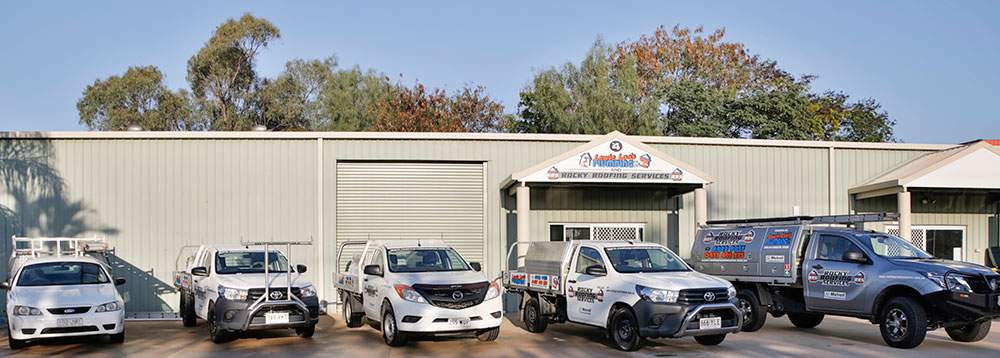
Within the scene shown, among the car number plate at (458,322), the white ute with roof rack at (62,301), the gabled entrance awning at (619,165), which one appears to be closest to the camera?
the car number plate at (458,322)

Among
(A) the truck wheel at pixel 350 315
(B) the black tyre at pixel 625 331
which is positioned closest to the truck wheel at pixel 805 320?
(B) the black tyre at pixel 625 331

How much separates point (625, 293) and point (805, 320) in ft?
17.6

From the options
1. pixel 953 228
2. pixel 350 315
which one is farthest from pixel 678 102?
pixel 350 315

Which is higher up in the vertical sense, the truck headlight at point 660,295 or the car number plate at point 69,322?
the truck headlight at point 660,295

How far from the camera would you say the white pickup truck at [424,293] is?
1281 centimetres

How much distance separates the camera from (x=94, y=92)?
168ft

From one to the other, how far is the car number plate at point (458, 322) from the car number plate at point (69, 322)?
5.69 metres

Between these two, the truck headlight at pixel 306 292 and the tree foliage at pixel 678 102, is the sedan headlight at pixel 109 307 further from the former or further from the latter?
the tree foliage at pixel 678 102

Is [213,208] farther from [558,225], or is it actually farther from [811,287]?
[811,287]

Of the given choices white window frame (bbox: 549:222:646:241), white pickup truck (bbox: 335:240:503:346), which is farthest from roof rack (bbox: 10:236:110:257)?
white window frame (bbox: 549:222:646:241)

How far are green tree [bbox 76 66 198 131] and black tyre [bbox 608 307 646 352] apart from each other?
3926 cm

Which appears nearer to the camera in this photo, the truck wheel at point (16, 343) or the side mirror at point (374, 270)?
the truck wheel at point (16, 343)

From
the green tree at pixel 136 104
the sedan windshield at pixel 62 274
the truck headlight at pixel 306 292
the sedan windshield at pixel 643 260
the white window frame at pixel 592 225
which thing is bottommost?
the truck headlight at pixel 306 292

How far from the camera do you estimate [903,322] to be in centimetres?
1268
